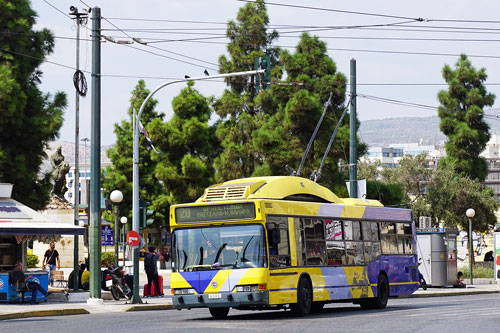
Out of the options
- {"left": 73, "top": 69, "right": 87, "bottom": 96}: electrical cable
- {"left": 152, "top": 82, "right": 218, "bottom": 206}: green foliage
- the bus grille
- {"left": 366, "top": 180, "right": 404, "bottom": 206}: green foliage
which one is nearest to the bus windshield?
the bus grille

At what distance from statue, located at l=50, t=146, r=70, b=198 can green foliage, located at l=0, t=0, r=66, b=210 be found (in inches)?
1052

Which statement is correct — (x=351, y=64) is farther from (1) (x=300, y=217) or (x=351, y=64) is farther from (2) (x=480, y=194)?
(2) (x=480, y=194)

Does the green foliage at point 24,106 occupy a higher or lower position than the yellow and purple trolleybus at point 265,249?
higher

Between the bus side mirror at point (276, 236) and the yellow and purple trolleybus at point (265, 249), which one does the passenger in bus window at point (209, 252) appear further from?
the bus side mirror at point (276, 236)

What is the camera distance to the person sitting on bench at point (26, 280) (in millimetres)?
28266

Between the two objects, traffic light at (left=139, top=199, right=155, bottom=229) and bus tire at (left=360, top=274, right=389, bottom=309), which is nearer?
bus tire at (left=360, top=274, right=389, bottom=309)

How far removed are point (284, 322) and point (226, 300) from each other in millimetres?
1749

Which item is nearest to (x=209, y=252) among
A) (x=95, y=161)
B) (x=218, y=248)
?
(x=218, y=248)

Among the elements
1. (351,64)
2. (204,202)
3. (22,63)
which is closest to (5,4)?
(22,63)

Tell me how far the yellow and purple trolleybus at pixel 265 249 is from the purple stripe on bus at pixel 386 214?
1.14 metres

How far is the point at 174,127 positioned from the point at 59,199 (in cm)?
886

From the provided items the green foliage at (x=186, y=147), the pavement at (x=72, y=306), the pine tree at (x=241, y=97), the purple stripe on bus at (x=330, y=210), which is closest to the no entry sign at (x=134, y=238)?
the pavement at (x=72, y=306)

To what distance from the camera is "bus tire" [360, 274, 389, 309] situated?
87.7ft

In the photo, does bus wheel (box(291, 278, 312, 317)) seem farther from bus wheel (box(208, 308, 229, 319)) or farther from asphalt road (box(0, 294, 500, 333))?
bus wheel (box(208, 308, 229, 319))
